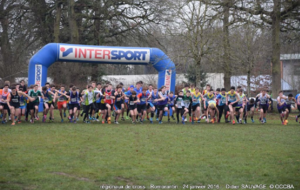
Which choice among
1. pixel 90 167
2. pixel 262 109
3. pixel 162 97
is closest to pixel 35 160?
pixel 90 167

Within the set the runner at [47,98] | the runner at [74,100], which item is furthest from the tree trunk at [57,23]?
the runner at [74,100]

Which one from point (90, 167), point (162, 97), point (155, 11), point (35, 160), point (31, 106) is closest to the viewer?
point (90, 167)

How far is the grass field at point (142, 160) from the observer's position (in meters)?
6.85

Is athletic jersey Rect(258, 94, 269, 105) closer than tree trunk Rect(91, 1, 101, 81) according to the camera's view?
Yes

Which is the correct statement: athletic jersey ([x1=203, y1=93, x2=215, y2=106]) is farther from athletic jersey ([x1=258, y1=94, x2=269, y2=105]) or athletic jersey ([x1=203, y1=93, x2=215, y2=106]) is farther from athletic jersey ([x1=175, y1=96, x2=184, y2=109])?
athletic jersey ([x1=258, y1=94, x2=269, y2=105])

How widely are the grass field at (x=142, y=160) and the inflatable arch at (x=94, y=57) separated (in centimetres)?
892

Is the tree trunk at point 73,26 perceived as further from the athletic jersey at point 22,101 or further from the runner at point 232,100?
the runner at point 232,100

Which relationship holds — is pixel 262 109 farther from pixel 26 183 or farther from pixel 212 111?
pixel 26 183

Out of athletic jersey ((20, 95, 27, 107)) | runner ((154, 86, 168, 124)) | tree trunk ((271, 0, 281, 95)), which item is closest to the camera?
athletic jersey ((20, 95, 27, 107))

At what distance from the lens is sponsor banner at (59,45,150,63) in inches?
880

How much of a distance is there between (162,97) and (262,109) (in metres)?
5.22

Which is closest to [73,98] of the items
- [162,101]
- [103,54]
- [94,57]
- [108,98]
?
[108,98]

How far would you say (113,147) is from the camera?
10398 millimetres

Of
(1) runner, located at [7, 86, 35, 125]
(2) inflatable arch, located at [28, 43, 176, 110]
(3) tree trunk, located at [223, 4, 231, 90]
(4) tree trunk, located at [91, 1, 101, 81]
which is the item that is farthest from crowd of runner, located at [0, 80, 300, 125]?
(4) tree trunk, located at [91, 1, 101, 81]
